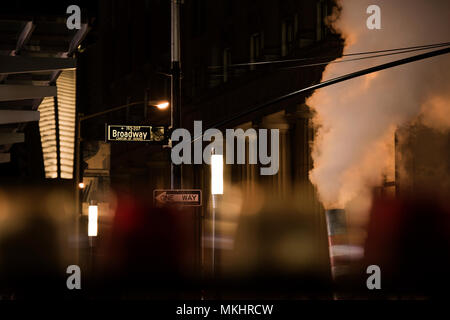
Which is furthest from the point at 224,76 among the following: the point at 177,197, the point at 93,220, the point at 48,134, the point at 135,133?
the point at 177,197

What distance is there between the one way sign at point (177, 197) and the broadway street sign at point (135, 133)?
2.03 meters

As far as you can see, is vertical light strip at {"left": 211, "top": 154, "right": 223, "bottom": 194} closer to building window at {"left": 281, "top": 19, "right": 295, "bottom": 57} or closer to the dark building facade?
the dark building facade

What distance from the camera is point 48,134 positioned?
85.2 feet

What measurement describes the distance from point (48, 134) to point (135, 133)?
24.8 feet

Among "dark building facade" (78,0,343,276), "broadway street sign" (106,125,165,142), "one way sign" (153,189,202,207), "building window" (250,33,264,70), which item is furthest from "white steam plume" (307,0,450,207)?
"one way sign" (153,189,202,207)

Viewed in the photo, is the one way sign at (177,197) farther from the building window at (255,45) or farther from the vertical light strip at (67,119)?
the building window at (255,45)

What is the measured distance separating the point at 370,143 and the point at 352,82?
6.15ft

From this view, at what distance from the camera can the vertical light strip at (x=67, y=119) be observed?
2672 centimetres

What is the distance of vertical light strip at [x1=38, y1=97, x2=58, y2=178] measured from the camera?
25.7 meters

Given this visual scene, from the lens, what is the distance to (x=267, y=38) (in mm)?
30484

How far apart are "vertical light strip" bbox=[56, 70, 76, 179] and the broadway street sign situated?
774cm

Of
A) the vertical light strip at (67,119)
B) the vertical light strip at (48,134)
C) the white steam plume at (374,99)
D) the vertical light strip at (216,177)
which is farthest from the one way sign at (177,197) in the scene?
the vertical light strip at (67,119)

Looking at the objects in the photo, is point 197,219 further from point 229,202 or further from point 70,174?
point 70,174
